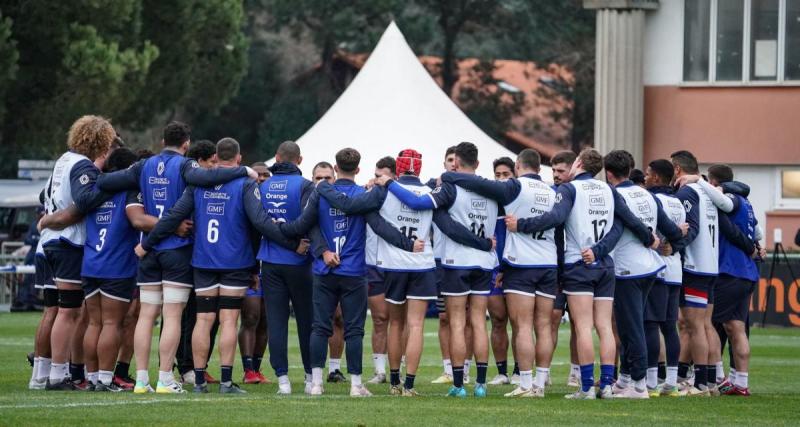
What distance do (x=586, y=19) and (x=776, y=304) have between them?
111 ft

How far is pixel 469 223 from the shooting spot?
1383cm

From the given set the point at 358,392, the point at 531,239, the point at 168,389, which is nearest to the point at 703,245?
the point at 531,239

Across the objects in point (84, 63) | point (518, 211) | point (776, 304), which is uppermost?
point (84, 63)

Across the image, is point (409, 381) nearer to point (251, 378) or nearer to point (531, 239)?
point (531, 239)

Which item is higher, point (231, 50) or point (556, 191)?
point (231, 50)

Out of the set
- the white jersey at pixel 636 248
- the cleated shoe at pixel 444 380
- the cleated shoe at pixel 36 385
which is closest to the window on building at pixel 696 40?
the cleated shoe at pixel 444 380

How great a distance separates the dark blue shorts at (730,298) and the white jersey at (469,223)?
259 centimetres

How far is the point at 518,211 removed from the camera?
545 inches

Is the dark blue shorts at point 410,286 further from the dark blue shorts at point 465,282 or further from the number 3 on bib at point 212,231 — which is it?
the number 3 on bib at point 212,231

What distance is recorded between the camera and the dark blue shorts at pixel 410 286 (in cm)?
1372

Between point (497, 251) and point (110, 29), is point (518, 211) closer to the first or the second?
point (497, 251)

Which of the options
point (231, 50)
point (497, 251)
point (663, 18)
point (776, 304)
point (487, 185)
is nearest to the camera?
point (487, 185)

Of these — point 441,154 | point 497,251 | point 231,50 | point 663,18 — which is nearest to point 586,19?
point 231,50

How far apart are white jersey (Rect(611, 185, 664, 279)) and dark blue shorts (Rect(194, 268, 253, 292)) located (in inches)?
131
